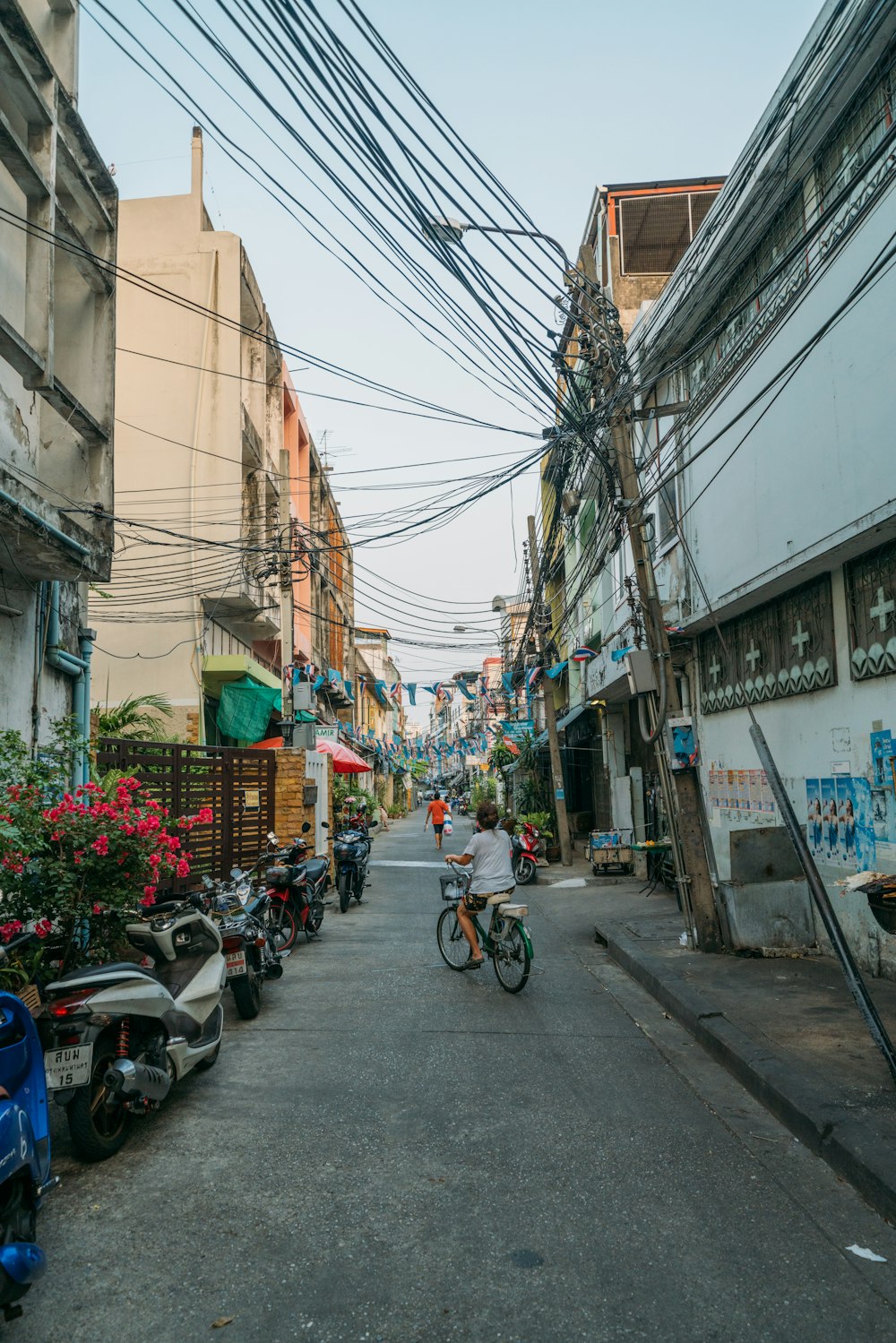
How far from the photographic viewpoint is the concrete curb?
405cm

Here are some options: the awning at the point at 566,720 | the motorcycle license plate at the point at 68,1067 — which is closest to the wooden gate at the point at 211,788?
the motorcycle license plate at the point at 68,1067

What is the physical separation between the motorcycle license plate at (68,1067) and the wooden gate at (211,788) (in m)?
5.76

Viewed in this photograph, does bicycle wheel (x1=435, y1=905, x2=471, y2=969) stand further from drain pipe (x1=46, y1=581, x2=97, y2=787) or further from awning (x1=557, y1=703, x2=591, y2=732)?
awning (x1=557, y1=703, x2=591, y2=732)

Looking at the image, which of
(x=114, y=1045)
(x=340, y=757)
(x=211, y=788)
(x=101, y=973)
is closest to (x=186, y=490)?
(x=340, y=757)

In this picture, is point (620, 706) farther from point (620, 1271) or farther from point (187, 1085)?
point (620, 1271)

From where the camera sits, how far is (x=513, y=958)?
26.7 feet

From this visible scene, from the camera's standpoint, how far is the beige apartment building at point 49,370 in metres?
7.64

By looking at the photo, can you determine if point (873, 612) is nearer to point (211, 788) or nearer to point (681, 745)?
point (681, 745)

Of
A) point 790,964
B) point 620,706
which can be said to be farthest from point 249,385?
point 790,964

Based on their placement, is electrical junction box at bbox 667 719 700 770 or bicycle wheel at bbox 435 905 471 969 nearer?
bicycle wheel at bbox 435 905 471 969

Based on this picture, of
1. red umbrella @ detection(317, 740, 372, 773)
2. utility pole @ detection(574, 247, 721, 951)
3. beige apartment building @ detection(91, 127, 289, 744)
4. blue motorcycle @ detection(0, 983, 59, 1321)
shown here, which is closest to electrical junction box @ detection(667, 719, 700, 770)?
utility pole @ detection(574, 247, 721, 951)

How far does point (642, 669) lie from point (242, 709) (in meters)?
11.0

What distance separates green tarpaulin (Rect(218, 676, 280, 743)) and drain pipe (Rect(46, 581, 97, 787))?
369 inches

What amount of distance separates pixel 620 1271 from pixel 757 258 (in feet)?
34.8
